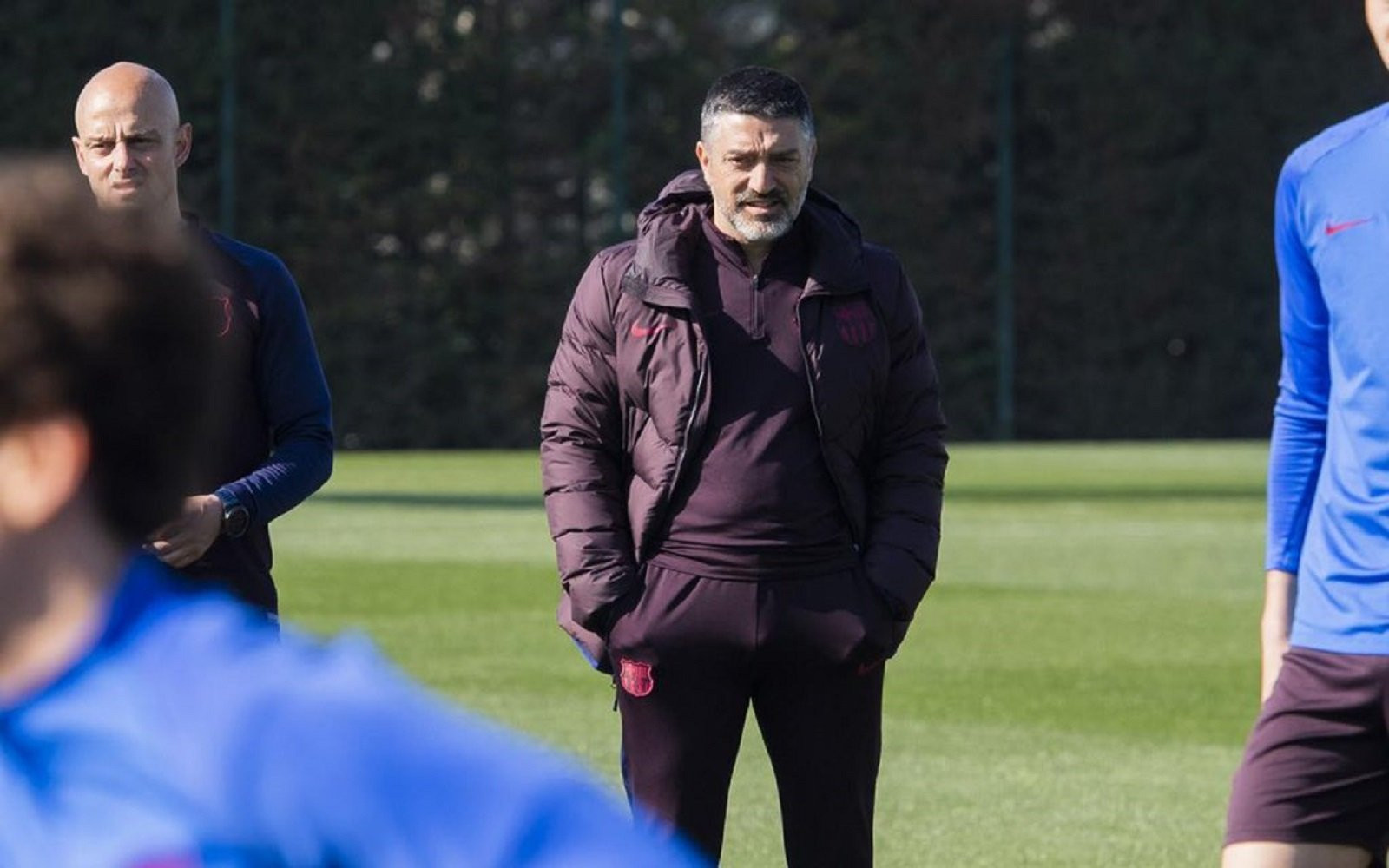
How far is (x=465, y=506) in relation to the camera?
85.7 ft

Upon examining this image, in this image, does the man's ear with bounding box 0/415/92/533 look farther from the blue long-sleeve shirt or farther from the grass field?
the grass field

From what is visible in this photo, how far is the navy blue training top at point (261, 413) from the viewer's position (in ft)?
18.3

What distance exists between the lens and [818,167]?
39406 mm

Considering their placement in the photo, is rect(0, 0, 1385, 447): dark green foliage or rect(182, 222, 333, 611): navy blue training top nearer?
rect(182, 222, 333, 611): navy blue training top

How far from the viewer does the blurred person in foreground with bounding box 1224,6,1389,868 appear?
435 cm

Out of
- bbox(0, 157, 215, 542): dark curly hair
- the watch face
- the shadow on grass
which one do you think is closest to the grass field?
the shadow on grass

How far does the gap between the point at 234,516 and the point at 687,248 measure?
1.08 m

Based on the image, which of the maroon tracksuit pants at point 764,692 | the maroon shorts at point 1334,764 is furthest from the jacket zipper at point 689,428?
the maroon shorts at point 1334,764

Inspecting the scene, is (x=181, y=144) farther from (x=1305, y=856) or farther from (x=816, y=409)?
(x=1305, y=856)

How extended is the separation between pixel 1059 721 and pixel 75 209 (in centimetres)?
1093

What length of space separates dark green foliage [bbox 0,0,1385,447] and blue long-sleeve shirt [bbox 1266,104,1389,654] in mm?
32221

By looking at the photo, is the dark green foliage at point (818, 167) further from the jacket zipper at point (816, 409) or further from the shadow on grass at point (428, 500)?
the jacket zipper at point (816, 409)

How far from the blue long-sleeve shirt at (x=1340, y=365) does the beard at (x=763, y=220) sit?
1.45 metres

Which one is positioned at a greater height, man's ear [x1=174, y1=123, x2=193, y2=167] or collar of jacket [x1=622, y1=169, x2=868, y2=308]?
man's ear [x1=174, y1=123, x2=193, y2=167]
